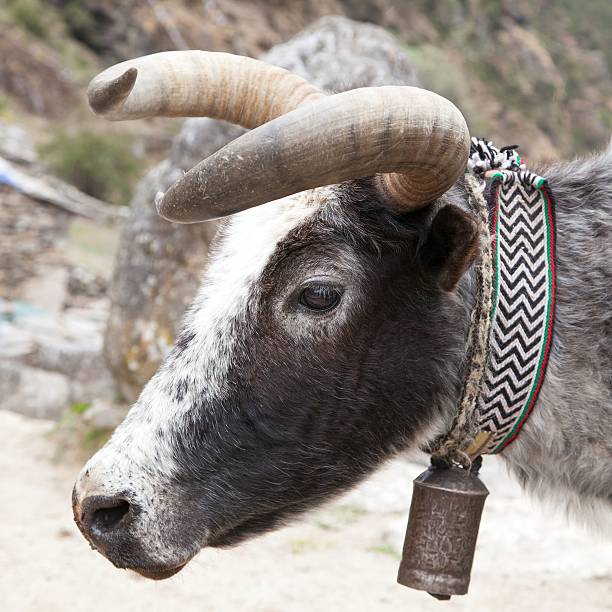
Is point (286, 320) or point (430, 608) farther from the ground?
point (286, 320)

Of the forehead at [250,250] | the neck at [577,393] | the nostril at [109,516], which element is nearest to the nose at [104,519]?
the nostril at [109,516]

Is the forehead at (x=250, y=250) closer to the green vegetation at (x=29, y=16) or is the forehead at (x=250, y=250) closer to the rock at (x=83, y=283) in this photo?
the rock at (x=83, y=283)

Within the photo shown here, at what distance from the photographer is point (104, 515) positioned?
219 cm

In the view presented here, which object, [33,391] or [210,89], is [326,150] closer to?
[210,89]

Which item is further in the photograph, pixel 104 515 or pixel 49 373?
pixel 49 373

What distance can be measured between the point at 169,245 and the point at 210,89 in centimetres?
409

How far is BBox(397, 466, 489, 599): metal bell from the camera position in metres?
2.39

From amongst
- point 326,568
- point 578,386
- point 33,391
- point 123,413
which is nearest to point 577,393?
point 578,386

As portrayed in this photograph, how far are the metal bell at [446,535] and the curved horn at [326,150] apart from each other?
3.15 feet

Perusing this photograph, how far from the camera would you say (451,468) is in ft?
8.11

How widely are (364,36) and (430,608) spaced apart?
15.4ft

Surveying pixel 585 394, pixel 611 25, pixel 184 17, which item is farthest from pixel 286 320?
pixel 611 25

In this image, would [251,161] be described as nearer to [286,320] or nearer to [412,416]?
[286,320]

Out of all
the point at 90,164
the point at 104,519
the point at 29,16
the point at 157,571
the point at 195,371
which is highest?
the point at 195,371
